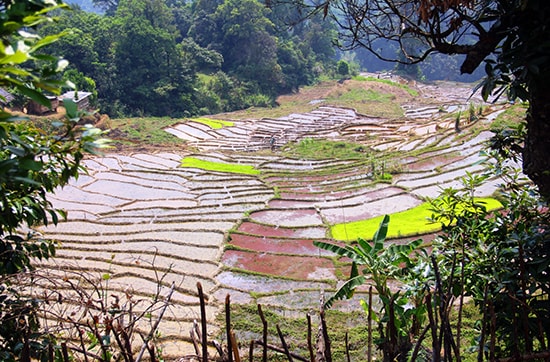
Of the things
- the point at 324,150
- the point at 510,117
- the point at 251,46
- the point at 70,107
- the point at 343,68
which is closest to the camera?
the point at 70,107

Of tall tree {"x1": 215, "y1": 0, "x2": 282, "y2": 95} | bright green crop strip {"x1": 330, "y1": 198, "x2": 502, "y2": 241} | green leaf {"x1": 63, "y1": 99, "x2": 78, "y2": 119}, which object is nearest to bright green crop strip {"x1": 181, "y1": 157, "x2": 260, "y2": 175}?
bright green crop strip {"x1": 330, "y1": 198, "x2": 502, "y2": 241}

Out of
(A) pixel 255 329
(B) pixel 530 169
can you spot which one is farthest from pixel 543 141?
(A) pixel 255 329

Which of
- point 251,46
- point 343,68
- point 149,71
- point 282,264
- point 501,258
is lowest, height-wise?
point 282,264

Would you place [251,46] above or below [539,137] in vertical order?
above

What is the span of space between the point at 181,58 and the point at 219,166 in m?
15.7

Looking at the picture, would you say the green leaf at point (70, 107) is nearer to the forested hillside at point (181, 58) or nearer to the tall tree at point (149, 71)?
the forested hillside at point (181, 58)

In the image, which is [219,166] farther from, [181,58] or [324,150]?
[181,58]

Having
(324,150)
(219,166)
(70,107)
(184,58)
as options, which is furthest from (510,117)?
(184,58)

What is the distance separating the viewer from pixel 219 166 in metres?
16.8

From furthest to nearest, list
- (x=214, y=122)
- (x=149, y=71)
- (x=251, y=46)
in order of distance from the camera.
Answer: (x=251, y=46) < (x=149, y=71) < (x=214, y=122)

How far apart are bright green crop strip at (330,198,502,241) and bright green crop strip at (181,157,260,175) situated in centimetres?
612

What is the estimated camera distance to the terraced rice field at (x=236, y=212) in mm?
7809

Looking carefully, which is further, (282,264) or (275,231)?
(275,231)

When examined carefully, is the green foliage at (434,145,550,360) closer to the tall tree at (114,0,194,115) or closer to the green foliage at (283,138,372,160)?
the green foliage at (283,138,372,160)
